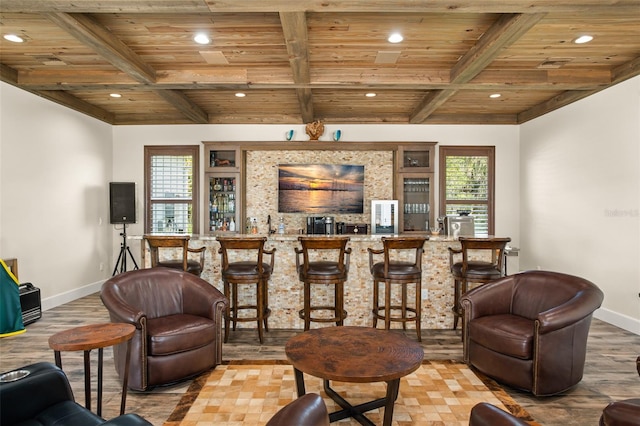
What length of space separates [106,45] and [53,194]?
285 centimetres

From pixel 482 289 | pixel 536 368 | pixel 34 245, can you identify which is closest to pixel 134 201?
pixel 34 245

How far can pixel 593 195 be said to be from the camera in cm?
505

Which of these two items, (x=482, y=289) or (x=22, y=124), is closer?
(x=482, y=289)

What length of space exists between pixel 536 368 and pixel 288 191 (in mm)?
4894

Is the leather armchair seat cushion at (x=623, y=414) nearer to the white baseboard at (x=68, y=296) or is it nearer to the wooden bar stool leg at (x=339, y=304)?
the wooden bar stool leg at (x=339, y=304)

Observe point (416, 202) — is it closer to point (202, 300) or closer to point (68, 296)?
point (202, 300)

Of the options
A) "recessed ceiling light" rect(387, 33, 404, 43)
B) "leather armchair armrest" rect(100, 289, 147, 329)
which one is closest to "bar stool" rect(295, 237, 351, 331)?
"leather armchair armrest" rect(100, 289, 147, 329)

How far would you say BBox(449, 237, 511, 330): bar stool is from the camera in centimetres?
392

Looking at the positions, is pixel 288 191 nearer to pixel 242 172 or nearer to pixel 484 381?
pixel 242 172

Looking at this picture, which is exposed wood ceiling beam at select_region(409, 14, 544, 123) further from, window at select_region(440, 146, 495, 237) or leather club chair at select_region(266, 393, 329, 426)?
leather club chair at select_region(266, 393, 329, 426)

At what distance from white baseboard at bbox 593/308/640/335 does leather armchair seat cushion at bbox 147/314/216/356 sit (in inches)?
181

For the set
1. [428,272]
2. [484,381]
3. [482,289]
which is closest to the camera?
[484,381]

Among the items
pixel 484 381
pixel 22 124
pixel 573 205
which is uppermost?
pixel 22 124

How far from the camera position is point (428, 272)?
444cm
